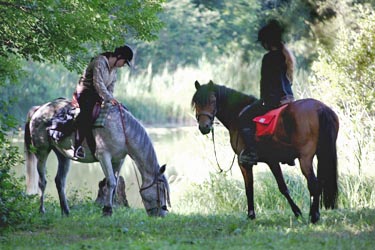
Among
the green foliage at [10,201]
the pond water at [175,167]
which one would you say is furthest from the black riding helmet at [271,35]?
the pond water at [175,167]

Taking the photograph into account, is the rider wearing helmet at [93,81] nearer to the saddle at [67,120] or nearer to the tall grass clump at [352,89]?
the saddle at [67,120]

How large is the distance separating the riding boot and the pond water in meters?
4.61

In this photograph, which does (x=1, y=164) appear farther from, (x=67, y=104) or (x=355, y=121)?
(x=355, y=121)

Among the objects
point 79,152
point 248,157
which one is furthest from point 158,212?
point 248,157

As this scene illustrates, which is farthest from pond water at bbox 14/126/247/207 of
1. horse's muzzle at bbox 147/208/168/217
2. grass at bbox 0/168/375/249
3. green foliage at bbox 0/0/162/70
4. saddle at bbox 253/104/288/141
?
saddle at bbox 253/104/288/141

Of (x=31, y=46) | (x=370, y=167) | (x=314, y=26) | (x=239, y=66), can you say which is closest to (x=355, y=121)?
(x=370, y=167)

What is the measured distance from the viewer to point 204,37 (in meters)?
51.5

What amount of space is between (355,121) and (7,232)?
665 centimetres

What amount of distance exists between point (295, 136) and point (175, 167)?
11421 mm

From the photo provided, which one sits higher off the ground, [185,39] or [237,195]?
[185,39]

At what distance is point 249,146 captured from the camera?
993 cm

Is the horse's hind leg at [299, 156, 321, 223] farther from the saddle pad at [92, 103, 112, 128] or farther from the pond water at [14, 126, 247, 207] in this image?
the pond water at [14, 126, 247, 207]

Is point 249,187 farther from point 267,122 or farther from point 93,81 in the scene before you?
point 93,81

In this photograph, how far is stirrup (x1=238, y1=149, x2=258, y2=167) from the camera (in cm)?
993
